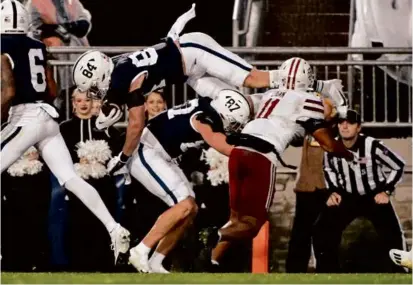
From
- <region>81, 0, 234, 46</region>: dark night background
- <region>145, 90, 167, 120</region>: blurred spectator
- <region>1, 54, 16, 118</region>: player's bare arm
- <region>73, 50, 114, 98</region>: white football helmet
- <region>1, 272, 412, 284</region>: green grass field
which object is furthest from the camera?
<region>81, 0, 234, 46</region>: dark night background

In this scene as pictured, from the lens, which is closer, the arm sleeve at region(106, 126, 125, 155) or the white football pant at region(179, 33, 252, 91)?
the white football pant at region(179, 33, 252, 91)

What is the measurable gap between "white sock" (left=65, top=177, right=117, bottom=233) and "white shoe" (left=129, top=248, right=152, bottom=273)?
0.21m

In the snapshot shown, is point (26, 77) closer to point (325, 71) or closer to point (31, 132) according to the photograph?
point (31, 132)

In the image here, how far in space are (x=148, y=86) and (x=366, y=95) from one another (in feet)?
4.34

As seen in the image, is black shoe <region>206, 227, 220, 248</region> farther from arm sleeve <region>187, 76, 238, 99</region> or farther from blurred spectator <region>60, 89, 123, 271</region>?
arm sleeve <region>187, 76, 238, 99</region>

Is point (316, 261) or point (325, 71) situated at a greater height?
point (325, 71)

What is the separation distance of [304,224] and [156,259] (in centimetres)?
88

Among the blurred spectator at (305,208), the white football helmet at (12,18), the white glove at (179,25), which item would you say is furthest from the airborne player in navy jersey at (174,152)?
the white football helmet at (12,18)

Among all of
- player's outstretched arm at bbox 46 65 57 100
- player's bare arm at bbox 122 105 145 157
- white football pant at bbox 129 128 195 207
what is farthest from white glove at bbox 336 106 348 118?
player's outstretched arm at bbox 46 65 57 100

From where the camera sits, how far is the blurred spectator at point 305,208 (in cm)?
1251

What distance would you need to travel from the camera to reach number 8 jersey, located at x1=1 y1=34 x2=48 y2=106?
40.1 feet

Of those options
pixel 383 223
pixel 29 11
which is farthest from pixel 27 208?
pixel 383 223

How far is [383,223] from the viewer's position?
493 inches

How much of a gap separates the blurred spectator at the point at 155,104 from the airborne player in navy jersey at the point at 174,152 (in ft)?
0.16
